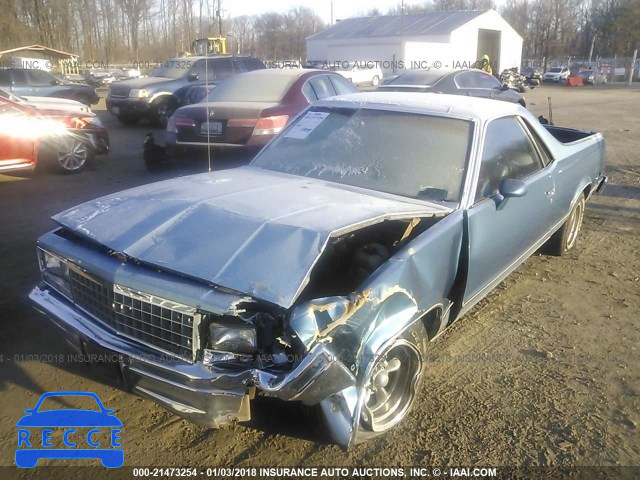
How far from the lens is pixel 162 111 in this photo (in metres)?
14.1

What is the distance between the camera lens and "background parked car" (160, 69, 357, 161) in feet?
24.4

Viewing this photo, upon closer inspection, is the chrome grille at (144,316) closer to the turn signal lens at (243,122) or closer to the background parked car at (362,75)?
the turn signal lens at (243,122)

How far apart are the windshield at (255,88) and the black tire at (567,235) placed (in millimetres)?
4352

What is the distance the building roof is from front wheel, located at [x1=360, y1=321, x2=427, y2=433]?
147ft

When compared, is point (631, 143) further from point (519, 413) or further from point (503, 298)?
point (519, 413)

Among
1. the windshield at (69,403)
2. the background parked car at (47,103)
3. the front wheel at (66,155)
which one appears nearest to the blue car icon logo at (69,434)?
the windshield at (69,403)

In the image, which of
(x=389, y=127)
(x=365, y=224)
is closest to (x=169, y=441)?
(x=365, y=224)

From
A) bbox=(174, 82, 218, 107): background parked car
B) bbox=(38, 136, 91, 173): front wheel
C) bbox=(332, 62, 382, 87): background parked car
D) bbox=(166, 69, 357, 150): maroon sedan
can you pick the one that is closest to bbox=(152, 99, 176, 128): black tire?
bbox=(174, 82, 218, 107): background parked car

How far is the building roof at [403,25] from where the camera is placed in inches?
1753

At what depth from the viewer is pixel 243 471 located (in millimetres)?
2586

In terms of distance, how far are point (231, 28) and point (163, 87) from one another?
55481 mm

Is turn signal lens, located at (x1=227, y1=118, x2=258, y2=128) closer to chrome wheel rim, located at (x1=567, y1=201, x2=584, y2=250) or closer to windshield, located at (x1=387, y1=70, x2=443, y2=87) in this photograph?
chrome wheel rim, located at (x1=567, y1=201, x2=584, y2=250)

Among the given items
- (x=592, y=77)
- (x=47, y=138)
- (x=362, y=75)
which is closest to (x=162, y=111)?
(x=47, y=138)

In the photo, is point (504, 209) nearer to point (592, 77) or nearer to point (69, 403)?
point (69, 403)
